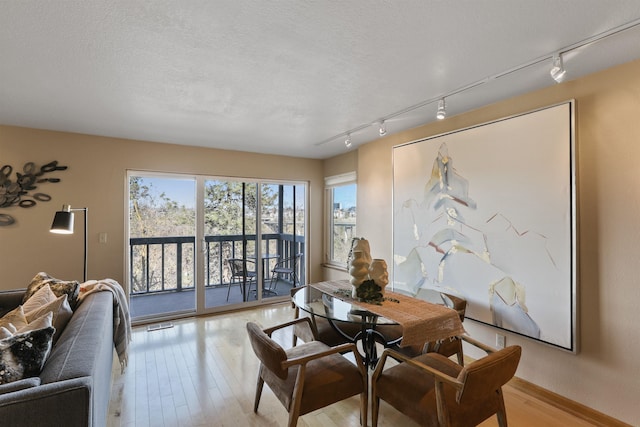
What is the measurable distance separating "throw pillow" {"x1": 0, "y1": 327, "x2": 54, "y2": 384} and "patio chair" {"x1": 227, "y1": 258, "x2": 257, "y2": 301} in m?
3.42

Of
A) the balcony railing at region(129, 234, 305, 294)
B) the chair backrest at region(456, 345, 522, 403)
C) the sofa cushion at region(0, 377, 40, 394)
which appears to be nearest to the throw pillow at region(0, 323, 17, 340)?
the sofa cushion at region(0, 377, 40, 394)

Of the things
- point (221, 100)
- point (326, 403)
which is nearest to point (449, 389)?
point (326, 403)

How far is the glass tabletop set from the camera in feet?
6.59

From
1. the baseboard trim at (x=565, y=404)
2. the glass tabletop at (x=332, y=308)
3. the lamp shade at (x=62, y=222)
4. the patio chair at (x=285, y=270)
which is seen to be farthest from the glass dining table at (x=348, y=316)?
the patio chair at (x=285, y=270)

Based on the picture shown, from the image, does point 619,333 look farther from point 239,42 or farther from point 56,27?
point 56,27

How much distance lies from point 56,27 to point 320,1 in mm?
1405

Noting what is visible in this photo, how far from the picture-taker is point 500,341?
260 centimetres

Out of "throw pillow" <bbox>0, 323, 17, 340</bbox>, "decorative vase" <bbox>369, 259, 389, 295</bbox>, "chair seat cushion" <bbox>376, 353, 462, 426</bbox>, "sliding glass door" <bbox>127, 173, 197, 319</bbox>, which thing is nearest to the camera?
"throw pillow" <bbox>0, 323, 17, 340</bbox>

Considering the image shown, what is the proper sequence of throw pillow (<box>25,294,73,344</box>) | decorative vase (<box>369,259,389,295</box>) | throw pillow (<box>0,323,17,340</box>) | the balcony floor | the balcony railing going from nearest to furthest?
1. throw pillow (<box>0,323,17,340</box>)
2. throw pillow (<box>25,294,73,344</box>)
3. decorative vase (<box>369,259,389,295</box>)
4. the balcony floor
5. the balcony railing

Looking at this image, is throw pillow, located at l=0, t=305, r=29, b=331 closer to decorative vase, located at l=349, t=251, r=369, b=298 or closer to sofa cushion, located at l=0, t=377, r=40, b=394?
sofa cushion, located at l=0, t=377, r=40, b=394

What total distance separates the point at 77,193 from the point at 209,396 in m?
2.84

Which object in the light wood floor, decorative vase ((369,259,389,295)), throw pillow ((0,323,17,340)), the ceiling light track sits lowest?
the light wood floor

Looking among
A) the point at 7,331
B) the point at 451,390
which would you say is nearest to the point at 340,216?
the point at 451,390

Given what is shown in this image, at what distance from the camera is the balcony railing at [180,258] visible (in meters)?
4.62
